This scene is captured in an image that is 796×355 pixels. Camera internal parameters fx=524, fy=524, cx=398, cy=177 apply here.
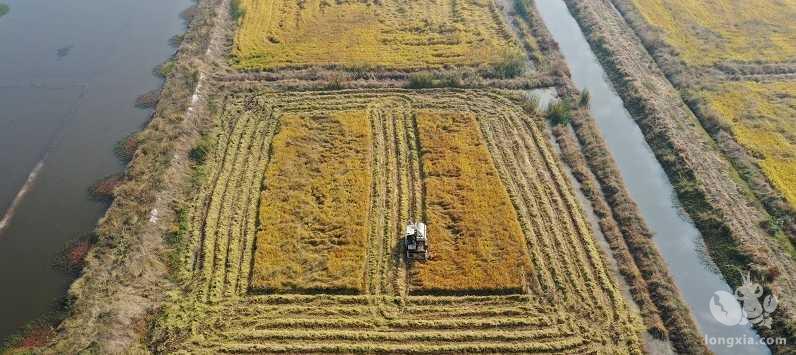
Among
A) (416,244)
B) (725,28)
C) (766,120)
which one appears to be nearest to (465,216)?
(416,244)

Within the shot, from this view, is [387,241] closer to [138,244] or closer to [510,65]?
[138,244]

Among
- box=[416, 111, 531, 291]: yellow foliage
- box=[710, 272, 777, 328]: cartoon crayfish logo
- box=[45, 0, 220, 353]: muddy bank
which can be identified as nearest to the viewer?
box=[45, 0, 220, 353]: muddy bank

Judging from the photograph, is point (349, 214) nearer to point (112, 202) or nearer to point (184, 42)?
point (112, 202)

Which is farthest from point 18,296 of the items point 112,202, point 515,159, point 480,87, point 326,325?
point 480,87

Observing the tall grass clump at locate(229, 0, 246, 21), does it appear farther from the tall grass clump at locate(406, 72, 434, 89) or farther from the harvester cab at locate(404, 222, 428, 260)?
the harvester cab at locate(404, 222, 428, 260)

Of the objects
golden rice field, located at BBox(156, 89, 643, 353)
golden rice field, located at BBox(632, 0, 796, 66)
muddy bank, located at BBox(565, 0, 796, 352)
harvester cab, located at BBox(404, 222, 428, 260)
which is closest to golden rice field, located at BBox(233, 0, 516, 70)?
golden rice field, located at BBox(156, 89, 643, 353)
